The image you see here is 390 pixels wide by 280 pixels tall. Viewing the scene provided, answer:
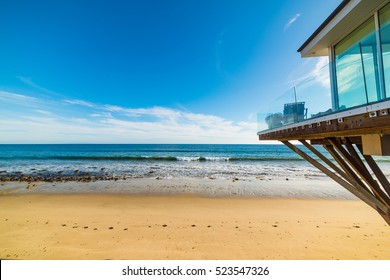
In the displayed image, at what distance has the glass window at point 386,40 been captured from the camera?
2.96 metres

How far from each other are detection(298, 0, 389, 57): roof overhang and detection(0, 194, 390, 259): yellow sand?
220 inches

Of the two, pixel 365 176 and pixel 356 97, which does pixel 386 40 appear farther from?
pixel 365 176

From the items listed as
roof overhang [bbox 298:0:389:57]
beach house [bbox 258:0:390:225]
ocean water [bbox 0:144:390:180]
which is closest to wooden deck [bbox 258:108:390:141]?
beach house [bbox 258:0:390:225]

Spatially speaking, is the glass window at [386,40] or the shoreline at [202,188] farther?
the shoreline at [202,188]

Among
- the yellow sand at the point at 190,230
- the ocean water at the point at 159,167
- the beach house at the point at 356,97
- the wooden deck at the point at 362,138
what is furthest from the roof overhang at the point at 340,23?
the ocean water at the point at 159,167

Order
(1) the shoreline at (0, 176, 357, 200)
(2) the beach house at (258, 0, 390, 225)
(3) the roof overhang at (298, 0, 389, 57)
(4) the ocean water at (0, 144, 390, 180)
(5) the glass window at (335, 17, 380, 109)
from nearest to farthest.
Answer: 1. (2) the beach house at (258, 0, 390, 225)
2. (5) the glass window at (335, 17, 380, 109)
3. (3) the roof overhang at (298, 0, 389, 57)
4. (1) the shoreline at (0, 176, 357, 200)
5. (4) the ocean water at (0, 144, 390, 180)

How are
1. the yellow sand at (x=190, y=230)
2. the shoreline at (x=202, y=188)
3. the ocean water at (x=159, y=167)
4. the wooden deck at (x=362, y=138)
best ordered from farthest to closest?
1. the ocean water at (x=159, y=167)
2. the shoreline at (x=202, y=188)
3. the yellow sand at (x=190, y=230)
4. the wooden deck at (x=362, y=138)

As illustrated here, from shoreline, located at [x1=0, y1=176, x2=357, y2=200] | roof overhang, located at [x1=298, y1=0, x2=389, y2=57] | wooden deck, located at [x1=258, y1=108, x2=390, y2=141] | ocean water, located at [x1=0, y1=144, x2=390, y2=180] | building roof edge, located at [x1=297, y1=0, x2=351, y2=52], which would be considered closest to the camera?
wooden deck, located at [x1=258, y1=108, x2=390, y2=141]

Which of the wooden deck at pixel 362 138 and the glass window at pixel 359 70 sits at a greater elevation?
the glass window at pixel 359 70

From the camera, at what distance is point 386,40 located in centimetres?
326

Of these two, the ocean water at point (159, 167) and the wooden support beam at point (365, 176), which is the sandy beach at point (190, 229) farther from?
the ocean water at point (159, 167)

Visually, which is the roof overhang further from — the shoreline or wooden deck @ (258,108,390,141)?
the shoreline

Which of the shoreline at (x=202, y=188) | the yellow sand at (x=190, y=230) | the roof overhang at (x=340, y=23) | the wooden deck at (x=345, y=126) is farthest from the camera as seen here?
the shoreline at (x=202, y=188)

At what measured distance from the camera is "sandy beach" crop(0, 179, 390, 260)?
5105mm
